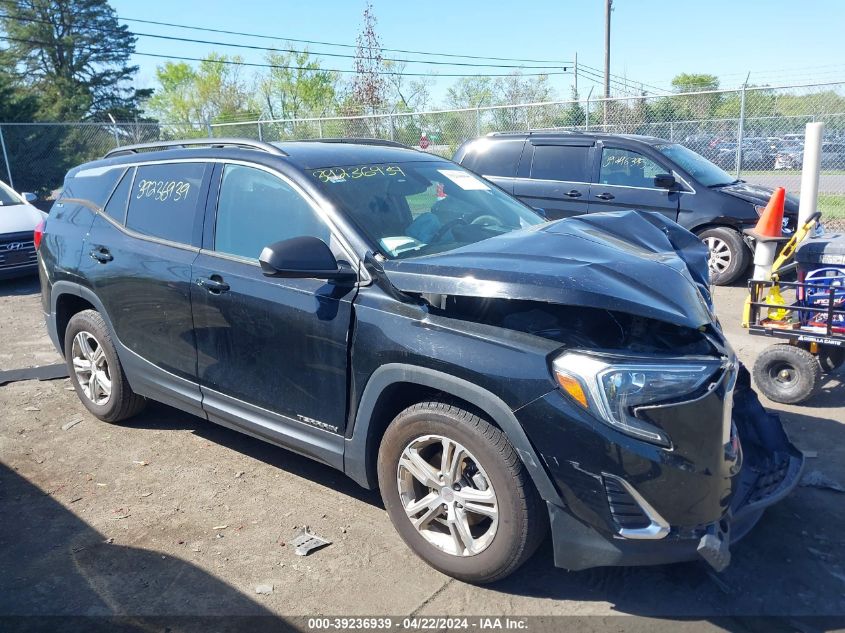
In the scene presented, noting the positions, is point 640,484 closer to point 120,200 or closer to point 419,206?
point 419,206

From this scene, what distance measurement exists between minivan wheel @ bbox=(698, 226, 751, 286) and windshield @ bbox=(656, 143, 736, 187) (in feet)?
2.09

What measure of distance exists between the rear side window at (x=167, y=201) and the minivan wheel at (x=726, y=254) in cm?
652

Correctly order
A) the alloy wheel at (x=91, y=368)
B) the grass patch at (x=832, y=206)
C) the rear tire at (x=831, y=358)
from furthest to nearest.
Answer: the grass patch at (x=832, y=206), the rear tire at (x=831, y=358), the alloy wheel at (x=91, y=368)

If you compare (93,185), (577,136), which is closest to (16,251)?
(93,185)

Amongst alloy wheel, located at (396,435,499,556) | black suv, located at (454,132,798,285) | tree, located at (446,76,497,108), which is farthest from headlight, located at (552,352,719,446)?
tree, located at (446,76,497,108)

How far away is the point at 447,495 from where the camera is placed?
3025 millimetres

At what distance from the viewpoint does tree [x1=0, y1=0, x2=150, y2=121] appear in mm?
40094

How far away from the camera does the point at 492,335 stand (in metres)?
2.83

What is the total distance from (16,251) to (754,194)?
31.9 ft

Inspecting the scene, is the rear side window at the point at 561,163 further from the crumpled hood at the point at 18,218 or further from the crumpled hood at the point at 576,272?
the crumpled hood at the point at 18,218

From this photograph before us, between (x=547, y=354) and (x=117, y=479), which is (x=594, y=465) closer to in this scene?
(x=547, y=354)

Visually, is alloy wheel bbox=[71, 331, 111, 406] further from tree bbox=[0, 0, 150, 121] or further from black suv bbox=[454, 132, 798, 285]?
tree bbox=[0, 0, 150, 121]

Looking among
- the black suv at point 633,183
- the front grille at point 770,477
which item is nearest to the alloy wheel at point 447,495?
the front grille at point 770,477

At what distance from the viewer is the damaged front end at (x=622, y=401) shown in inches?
101
